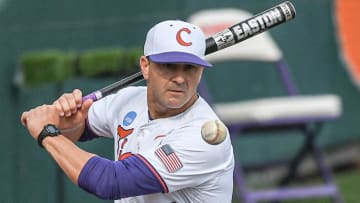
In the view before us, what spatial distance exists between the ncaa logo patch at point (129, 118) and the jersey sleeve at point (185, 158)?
12.0 inches

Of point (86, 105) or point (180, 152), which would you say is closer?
point (180, 152)

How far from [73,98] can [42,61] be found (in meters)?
3.31

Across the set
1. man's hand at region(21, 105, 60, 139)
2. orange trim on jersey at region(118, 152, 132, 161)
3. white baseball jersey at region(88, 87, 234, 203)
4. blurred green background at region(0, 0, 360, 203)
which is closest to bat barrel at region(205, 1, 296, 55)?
white baseball jersey at region(88, 87, 234, 203)

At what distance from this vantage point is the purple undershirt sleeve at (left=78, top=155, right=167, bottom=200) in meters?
3.91

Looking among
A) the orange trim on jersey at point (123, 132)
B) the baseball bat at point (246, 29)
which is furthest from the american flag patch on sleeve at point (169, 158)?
the baseball bat at point (246, 29)

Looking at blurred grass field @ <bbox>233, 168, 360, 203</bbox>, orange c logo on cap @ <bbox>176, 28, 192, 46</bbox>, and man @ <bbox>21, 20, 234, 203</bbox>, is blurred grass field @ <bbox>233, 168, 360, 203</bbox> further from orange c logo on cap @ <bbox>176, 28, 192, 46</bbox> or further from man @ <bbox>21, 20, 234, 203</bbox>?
orange c logo on cap @ <bbox>176, 28, 192, 46</bbox>

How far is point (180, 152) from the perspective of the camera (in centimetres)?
399

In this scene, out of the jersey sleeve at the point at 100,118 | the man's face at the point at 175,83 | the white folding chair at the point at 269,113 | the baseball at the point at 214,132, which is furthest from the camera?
the white folding chair at the point at 269,113

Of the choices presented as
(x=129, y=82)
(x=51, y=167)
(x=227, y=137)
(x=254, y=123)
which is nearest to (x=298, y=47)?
(x=254, y=123)

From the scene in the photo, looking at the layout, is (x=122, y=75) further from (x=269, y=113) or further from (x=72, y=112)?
(x=72, y=112)

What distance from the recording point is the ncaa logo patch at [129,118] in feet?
14.1

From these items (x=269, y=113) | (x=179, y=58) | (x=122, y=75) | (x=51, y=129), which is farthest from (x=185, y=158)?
(x=269, y=113)

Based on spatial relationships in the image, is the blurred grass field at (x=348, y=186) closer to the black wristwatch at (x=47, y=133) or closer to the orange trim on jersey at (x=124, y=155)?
the orange trim on jersey at (x=124, y=155)

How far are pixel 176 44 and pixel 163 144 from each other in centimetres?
37
